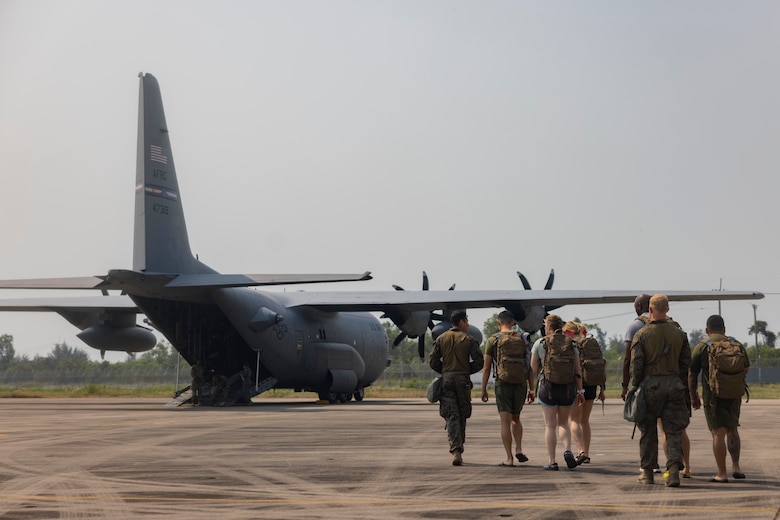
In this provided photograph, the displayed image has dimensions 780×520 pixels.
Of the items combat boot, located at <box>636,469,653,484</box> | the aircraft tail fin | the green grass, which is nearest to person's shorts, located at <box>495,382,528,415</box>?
combat boot, located at <box>636,469,653,484</box>

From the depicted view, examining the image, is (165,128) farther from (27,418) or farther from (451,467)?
(451,467)

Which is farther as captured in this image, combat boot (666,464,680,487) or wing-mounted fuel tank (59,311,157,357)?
wing-mounted fuel tank (59,311,157,357)

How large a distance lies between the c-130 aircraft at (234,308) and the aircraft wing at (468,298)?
0.15 feet

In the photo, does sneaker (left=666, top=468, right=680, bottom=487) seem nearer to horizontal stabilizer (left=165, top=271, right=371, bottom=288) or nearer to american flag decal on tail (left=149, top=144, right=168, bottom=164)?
horizontal stabilizer (left=165, top=271, right=371, bottom=288)

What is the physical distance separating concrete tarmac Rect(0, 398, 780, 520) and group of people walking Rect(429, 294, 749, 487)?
371mm

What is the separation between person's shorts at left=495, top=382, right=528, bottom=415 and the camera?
1245 centimetres

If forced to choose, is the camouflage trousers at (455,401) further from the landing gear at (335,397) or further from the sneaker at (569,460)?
the landing gear at (335,397)

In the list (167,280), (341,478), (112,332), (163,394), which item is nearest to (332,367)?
(112,332)

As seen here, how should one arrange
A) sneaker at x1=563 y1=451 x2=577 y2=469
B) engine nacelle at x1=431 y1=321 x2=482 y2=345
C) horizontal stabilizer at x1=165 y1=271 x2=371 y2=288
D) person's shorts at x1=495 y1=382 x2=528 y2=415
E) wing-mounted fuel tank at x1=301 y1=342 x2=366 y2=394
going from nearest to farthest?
sneaker at x1=563 y1=451 x2=577 y2=469 → person's shorts at x1=495 y1=382 x2=528 y2=415 → horizontal stabilizer at x1=165 y1=271 x2=371 y2=288 → engine nacelle at x1=431 y1=321 x2=482 y2=345 → wing-mounted fuel tank at x1=301 y1=342 x2=366 y2=394

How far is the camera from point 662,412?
10.6 meters

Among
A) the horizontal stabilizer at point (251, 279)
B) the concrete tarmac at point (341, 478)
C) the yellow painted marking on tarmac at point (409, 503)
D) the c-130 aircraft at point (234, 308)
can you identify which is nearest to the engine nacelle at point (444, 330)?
the c-130 aircraft at point (234, 308)

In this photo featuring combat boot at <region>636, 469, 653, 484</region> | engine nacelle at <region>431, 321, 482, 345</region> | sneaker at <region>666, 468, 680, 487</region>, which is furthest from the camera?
engine nacelle at <region>431, 321, 482, 345</region>

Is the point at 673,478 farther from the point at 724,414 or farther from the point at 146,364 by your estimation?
the point at 146,364

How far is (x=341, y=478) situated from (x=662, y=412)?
350 centimetres
